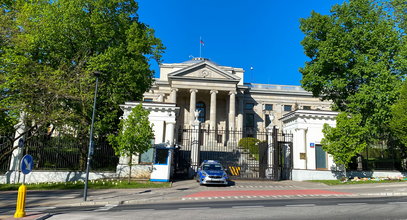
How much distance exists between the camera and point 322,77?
2541cm

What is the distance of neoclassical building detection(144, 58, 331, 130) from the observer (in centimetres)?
5319

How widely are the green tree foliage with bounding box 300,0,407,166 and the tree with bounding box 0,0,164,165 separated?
16101mm

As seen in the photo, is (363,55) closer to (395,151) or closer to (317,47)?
(317,47)

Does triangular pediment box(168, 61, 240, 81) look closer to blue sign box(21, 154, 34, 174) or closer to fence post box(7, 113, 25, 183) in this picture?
fence post box(7, 113, 25, 183)

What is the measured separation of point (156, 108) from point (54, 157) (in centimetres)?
821

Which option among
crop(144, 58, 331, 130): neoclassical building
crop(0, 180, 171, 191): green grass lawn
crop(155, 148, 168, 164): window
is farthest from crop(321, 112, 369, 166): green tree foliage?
crop(144, 58, 331, 130): neoclassical building

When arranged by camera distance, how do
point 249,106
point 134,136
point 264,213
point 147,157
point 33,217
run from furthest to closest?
point 249,106 → point 147,157 → point 134,136 → point 264,213 → point 33,217

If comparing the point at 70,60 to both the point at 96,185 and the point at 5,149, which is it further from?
the point at 96,185

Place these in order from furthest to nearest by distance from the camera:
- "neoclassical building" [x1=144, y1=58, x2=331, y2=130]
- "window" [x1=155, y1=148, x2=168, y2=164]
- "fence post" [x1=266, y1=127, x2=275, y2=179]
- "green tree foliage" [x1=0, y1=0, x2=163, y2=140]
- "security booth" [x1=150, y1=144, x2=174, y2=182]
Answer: "neoclassical building" [x1=144, y1=58, x2=331, y2=130], "fence post" [x1=266, y1=127, x2=275, y2=179], "window" [x1=155, y1=148, x2=168, y2=164], "security booth" [x1=150, y1=144, x2=174, y2=182], "green tree foliage" [x1=0, y1=0, x2=163, y2=140]

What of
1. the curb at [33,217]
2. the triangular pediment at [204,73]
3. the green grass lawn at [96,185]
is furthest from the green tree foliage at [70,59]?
the triangular pediment at [204,73]

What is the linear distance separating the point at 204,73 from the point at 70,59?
3363 cm

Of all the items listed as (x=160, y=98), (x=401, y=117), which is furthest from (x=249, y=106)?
(x=401, y=117)

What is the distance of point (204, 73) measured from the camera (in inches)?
2119

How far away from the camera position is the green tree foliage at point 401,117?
2085 centimetres
